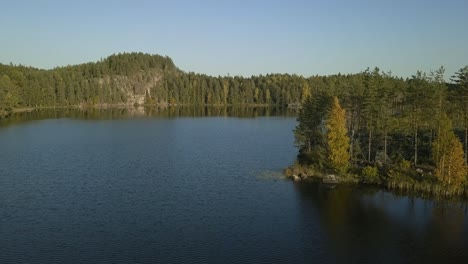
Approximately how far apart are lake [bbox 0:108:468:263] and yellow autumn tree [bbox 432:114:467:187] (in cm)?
342

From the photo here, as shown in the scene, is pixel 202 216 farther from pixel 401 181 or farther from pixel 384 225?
pixel 401 181

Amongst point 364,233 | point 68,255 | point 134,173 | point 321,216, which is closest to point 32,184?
point 134,173

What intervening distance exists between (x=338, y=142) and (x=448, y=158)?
49.6 ft

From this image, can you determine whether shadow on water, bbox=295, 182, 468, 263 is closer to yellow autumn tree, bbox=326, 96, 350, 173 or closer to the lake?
the lake

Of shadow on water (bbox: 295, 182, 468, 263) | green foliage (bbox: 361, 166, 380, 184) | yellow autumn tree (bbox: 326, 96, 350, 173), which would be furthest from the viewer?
yellow autumn tree (bbox: 326, 96, 350, 173)

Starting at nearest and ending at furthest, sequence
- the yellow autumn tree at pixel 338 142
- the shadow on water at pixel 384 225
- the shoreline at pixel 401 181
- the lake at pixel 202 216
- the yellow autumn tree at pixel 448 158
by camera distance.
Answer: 1. the lake at pixel 202 216
2. the shadow on water at pixel 384 225
3. the yellow autumn tree at pixel 448 158
4. the shoreline at pixel 401 181
5. the yellow autumn tree at pixel 338 142

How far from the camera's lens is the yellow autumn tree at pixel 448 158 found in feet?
183

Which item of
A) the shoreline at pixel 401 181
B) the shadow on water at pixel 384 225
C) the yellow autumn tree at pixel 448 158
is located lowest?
the shadow on water at pixel 384 225

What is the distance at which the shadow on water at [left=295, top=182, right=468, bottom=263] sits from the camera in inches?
1596

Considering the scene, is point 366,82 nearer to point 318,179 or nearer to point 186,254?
point 318,179

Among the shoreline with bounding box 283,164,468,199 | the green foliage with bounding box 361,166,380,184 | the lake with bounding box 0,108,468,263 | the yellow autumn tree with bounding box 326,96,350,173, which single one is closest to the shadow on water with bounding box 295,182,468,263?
the lake with bounding box 0,108,468,263

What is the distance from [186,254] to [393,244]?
20.1 meters

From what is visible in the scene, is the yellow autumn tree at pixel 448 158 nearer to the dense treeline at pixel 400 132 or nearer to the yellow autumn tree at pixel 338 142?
the dense treeline at pixel 400 132

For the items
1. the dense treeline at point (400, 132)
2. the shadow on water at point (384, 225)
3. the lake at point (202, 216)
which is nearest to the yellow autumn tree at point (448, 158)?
the dense treeline at point (400, 132)
